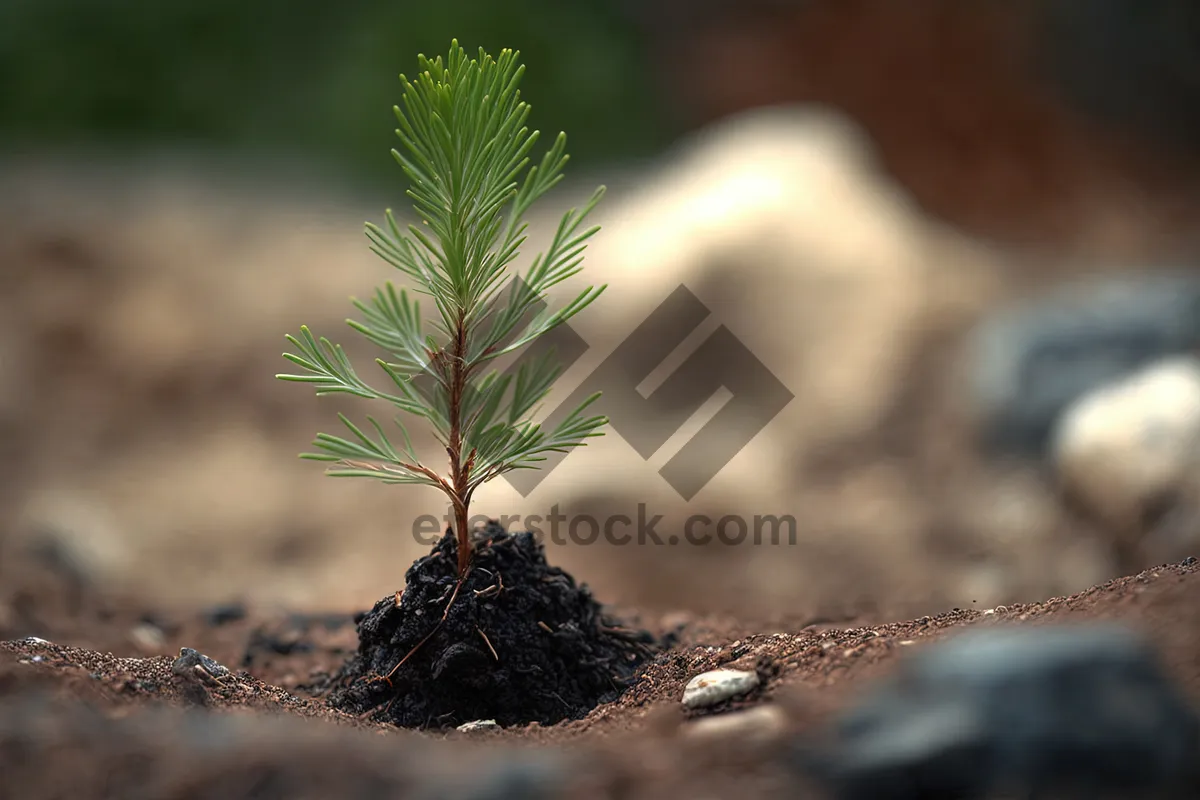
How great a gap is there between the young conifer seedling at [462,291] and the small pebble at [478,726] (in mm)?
325

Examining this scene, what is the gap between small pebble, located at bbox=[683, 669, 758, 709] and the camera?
189 cm

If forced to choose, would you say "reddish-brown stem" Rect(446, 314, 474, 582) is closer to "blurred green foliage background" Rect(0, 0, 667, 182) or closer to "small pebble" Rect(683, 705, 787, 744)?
"small pebble" Rect(683, 705, 787, 744)

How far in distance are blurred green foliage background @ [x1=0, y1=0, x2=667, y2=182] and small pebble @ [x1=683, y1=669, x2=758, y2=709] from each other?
5574mm

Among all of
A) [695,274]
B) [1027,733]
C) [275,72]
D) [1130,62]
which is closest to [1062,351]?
[695,274]

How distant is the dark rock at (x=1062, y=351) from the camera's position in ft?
14.5

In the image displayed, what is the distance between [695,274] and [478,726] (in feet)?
11.0

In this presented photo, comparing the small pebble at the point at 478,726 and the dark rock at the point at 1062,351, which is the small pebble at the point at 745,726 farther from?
the dark rock at the point at 1062,351

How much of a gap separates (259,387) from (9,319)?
152 centimetres

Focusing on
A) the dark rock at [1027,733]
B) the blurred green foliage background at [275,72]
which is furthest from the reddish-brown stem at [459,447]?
the blurred green foliage background at [275,72]

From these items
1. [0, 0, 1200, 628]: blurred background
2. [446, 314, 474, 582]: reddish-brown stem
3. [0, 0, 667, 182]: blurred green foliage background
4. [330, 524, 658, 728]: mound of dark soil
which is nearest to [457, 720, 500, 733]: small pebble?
[330, 524, 658, 728]: mound of dark soil

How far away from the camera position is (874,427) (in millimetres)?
4816

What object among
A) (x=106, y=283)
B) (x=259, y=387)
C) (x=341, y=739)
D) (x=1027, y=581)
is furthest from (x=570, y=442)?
(x=106, y=283)

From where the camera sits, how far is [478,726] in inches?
85.1

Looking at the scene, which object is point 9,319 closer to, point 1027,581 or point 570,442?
point 570,442
